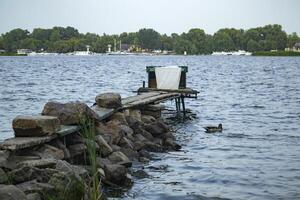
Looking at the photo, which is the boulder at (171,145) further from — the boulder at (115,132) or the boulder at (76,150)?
the boulder at (76,150)

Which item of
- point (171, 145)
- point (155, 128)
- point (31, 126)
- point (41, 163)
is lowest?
point (171, 145)

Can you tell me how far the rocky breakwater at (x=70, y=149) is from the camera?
28.9 ft

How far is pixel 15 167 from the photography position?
9812 mm

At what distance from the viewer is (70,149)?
40.7 ft

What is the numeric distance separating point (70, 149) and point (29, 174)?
311 centimetres

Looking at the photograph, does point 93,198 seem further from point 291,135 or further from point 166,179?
point 291,135

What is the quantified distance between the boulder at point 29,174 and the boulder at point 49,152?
1407 mm

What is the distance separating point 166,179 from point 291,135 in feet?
30.3

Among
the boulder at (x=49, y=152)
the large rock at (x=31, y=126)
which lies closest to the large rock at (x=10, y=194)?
the boulder at (x=49, y=152)

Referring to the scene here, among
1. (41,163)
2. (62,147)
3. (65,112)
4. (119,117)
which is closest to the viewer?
(41,163)

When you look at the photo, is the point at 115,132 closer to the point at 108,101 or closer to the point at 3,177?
the point at 108,101

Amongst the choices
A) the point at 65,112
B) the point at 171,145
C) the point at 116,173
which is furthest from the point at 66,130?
the point at 171,145

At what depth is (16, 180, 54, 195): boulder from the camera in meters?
8.67

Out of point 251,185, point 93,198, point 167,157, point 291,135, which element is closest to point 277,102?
point 291,135
